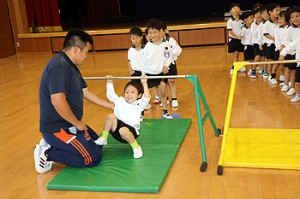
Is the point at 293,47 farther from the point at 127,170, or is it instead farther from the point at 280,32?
the point at 127,170

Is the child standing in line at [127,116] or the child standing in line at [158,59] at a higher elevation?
the child standing in line at [158,59]

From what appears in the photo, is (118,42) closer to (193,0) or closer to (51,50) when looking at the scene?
(51,50)

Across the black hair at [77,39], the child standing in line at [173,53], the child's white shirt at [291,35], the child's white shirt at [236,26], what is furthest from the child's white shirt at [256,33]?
the black hair at [77,39]

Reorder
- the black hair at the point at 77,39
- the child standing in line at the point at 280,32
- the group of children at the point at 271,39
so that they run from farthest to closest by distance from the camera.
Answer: the child standing in line at the point at 280,32 → the group of children at the point at 271,39 → the black hair at the point at 77,39

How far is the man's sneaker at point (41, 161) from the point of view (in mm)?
3230

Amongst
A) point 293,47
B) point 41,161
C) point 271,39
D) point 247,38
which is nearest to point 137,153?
point 41,161

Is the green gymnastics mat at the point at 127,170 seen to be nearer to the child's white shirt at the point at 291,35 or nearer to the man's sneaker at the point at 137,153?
the man's sneaker at the point at 137,153

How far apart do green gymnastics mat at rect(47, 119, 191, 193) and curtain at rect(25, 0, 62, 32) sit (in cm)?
808

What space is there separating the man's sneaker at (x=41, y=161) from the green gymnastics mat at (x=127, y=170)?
178 millimetres

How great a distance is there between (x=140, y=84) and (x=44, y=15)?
8.39m

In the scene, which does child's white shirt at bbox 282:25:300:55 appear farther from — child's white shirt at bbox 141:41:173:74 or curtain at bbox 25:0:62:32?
curtain at bbox 25:0:62:32

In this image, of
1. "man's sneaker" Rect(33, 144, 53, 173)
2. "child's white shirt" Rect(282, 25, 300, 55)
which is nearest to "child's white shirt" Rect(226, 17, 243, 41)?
"child's white shirt" Rect(282, 25, 300, 55)

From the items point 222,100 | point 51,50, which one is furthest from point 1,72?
point 222,100

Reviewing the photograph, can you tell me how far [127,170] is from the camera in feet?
10.0
